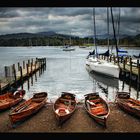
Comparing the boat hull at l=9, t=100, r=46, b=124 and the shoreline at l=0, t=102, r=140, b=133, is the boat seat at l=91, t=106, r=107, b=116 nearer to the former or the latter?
the shoreline at l=0, t=102, r=140, b=133

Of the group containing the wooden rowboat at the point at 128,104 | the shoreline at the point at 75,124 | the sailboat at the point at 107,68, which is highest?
the sailboat at the point at 107,68

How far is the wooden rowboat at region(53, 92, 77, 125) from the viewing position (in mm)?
10198

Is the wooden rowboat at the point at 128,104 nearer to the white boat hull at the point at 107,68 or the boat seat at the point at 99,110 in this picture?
the boat seat at the point at 99,110

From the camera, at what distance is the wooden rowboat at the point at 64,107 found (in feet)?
33.5

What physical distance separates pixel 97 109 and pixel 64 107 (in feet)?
5.82

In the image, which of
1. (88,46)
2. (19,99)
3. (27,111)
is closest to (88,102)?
(27,111)

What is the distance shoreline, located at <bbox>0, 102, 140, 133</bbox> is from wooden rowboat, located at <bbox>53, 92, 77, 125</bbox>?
0.31m

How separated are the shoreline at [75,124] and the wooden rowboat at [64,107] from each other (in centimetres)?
31

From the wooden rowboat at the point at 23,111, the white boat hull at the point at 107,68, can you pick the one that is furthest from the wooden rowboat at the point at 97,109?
the white boat hull at the point at 107,68
